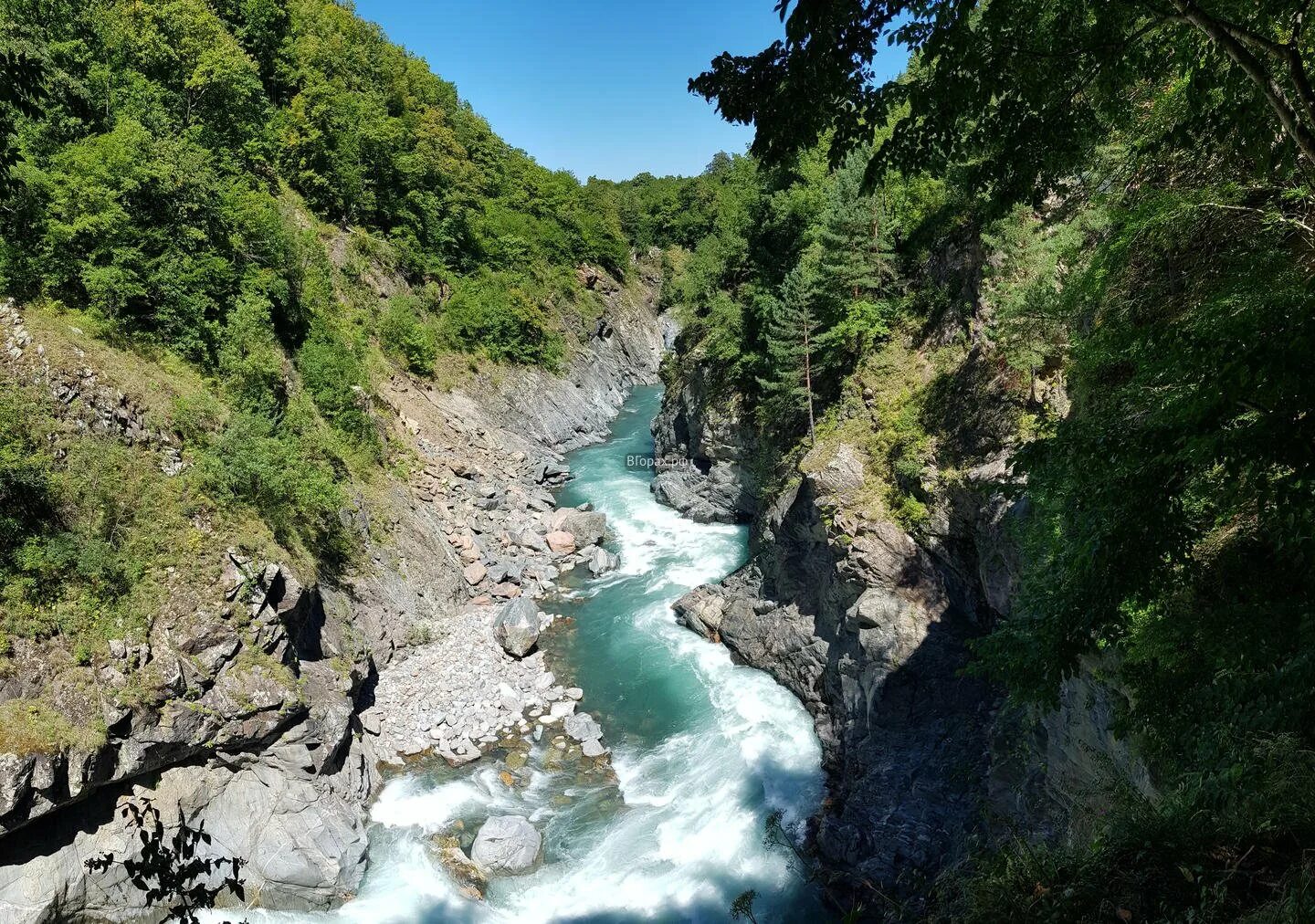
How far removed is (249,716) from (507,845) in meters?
5.61

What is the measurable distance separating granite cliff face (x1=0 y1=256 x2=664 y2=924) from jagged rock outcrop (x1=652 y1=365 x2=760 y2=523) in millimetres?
10088

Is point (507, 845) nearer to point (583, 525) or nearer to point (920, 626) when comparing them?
point (920, 626)

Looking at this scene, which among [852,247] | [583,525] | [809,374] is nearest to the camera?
[852,247]

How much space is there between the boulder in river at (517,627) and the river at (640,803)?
82 cm

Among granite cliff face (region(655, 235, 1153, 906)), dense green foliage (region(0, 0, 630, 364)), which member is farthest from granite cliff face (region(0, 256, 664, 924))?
granite cliff face (region(655, 235, 1153, 906))

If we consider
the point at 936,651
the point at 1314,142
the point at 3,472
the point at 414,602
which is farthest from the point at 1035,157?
the point at 414,602

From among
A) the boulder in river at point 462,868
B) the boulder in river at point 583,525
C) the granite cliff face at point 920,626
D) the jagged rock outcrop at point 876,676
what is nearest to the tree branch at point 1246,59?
the granite cliff face at point 920,626

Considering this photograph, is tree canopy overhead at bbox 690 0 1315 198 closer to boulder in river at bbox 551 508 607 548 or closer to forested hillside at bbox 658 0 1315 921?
forested hillside at bbox 658 0 1315 921

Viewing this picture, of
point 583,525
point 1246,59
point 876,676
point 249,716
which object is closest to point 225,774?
point 249,716

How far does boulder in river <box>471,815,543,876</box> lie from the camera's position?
42.7ft

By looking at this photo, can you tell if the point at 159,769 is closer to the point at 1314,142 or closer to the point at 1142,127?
the point at 1314,142

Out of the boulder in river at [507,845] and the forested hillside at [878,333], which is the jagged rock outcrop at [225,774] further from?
the boulder in river at [507,845]

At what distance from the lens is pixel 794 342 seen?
830 inches

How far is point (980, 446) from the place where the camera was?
14.5 metres
